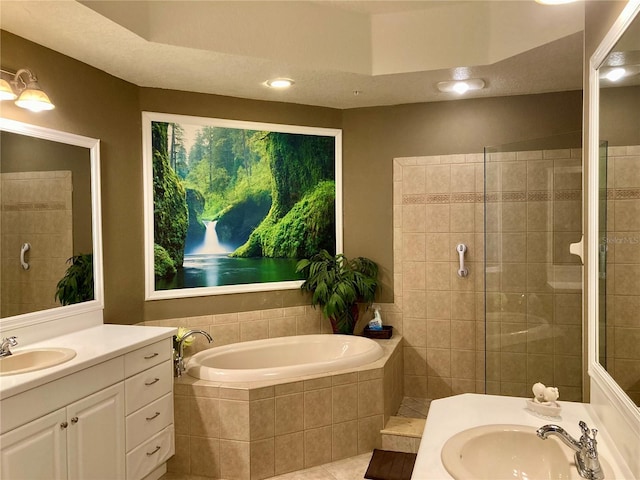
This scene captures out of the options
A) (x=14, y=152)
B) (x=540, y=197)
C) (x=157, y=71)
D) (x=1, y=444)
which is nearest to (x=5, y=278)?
(x=14, y=152)

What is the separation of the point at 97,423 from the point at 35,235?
1.05m

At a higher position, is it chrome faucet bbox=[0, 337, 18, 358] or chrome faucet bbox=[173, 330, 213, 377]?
chrome faucet bbox=[0, 337, 18, 358]

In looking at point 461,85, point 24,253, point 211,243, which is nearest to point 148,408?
point 24,253

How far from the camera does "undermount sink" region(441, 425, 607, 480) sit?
1.42m

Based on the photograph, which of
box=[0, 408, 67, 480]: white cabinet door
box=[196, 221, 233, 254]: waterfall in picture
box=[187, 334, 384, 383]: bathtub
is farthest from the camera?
box=[196, 221, 233, 254]: waterfall in picture

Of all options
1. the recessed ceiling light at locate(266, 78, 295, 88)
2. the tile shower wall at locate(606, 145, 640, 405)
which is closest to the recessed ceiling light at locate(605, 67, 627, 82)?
the tile shower wall at locate(606, 145, 640, 405)

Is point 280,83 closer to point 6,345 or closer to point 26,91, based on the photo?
point 26,91

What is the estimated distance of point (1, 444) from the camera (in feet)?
5.74

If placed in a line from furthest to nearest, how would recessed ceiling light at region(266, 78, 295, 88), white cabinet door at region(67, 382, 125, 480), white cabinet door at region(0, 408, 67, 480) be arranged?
recessed ceiling light at region(266, 78, 295, 88)
white cabinet door at region(67, 382, 125, 480)
white cabinet door at region(0, 408, 67, 480)

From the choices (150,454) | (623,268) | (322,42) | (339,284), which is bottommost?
(150,454)

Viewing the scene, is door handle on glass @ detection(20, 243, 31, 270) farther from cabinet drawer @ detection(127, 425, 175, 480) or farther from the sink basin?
cabinet drawer @ detection(127, 425, 175, 480)

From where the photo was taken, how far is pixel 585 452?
1.28 m

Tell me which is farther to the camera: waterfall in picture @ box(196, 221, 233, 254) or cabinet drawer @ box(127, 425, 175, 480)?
waterfall in picture @ box(196, 221, 233, 254)

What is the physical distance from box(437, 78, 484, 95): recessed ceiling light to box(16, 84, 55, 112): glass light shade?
243cm
